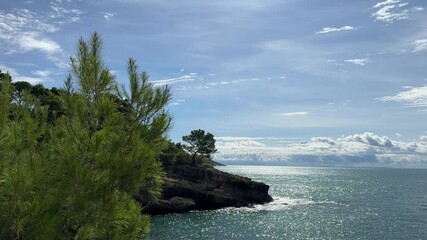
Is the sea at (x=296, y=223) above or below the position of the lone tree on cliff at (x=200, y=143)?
below

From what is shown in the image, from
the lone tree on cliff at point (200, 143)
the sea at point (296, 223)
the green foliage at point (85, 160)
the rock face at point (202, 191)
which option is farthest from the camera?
the lone tree on cliff at point (200, 143)

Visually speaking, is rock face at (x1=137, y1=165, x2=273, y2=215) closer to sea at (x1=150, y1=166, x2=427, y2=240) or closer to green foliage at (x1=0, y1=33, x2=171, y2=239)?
sea at (x1=150, y1=166, x2=427, y2=240)

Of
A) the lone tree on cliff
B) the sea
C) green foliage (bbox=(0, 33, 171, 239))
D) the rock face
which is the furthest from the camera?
the lone tree on cliff

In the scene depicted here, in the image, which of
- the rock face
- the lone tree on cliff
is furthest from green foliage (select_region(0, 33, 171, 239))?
the lone tree on cliff

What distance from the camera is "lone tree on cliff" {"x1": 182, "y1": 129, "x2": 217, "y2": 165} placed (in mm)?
96188

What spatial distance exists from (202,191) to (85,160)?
7409cm

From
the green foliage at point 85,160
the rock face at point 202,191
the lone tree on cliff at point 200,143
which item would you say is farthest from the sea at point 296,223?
the green foliage at point 85,160

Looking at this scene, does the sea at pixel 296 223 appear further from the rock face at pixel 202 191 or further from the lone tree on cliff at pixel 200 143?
the lone tree on cliff at pixel 200 143

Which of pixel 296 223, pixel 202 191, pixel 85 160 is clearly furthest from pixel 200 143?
pixel 85 160

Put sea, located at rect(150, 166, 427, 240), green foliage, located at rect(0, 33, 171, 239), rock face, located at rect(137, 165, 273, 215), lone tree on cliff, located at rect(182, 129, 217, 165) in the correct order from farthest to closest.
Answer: lone tree on cliff, located at rect(182, 129, 217, 165)
rock face, located at rect(137, 165, 273, 215)
sea, located at rect(150, 166, 427, 240)
green foliage, located at rect(0, 33, 171, 239)

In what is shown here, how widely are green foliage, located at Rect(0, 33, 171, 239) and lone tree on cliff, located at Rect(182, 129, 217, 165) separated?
8559 centimetres

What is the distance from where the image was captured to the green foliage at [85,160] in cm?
816

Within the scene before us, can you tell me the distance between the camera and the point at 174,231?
2229 inches

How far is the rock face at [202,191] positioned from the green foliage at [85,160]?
64.4 m
